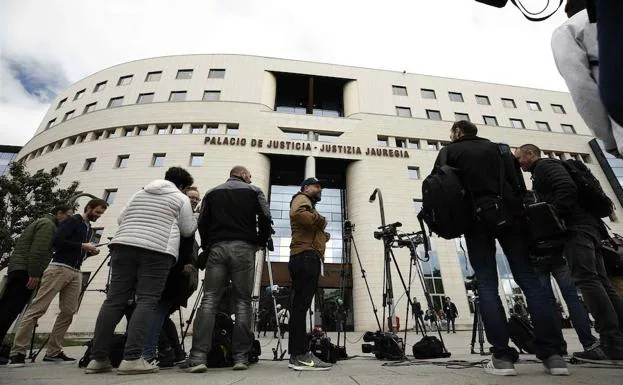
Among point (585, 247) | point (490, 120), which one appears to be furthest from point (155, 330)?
point (490, 120)

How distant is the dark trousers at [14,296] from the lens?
3.85 meters

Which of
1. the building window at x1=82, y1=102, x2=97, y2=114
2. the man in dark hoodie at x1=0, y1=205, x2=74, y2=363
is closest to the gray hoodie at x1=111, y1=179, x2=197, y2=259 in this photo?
the man in dark hoodie at x1=0, y1=205, x2=74, y2=363

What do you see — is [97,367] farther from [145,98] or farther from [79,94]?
[79,94]

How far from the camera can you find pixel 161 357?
341 centimetres

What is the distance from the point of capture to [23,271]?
4023 mm

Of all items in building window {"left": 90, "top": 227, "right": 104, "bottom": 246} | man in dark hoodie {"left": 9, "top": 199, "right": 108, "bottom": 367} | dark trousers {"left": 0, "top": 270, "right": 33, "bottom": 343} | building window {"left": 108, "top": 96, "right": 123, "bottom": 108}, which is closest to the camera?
dark trousers {"left": 0, "top": 270, "right": 33, "bottom": 343}

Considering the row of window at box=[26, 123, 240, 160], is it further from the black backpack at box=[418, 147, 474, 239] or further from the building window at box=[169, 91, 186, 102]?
the black backpack at box=[418, 147, 474, 239]

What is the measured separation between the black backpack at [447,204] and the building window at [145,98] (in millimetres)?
26311

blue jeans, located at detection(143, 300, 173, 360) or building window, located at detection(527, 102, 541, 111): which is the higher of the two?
building window, located at detection(527, 102, 541, 111)

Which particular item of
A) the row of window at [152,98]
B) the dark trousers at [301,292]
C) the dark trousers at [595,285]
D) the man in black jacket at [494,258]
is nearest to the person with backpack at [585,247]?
the dark trousers at [595,285]

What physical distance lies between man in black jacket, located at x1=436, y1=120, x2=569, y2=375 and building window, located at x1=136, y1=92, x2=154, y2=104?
26.4 m

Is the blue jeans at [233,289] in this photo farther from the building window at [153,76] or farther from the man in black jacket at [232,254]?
the building window at [153,76]

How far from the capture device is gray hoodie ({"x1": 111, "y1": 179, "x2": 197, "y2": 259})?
287 centimetres

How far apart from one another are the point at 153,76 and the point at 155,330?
2737 cm
